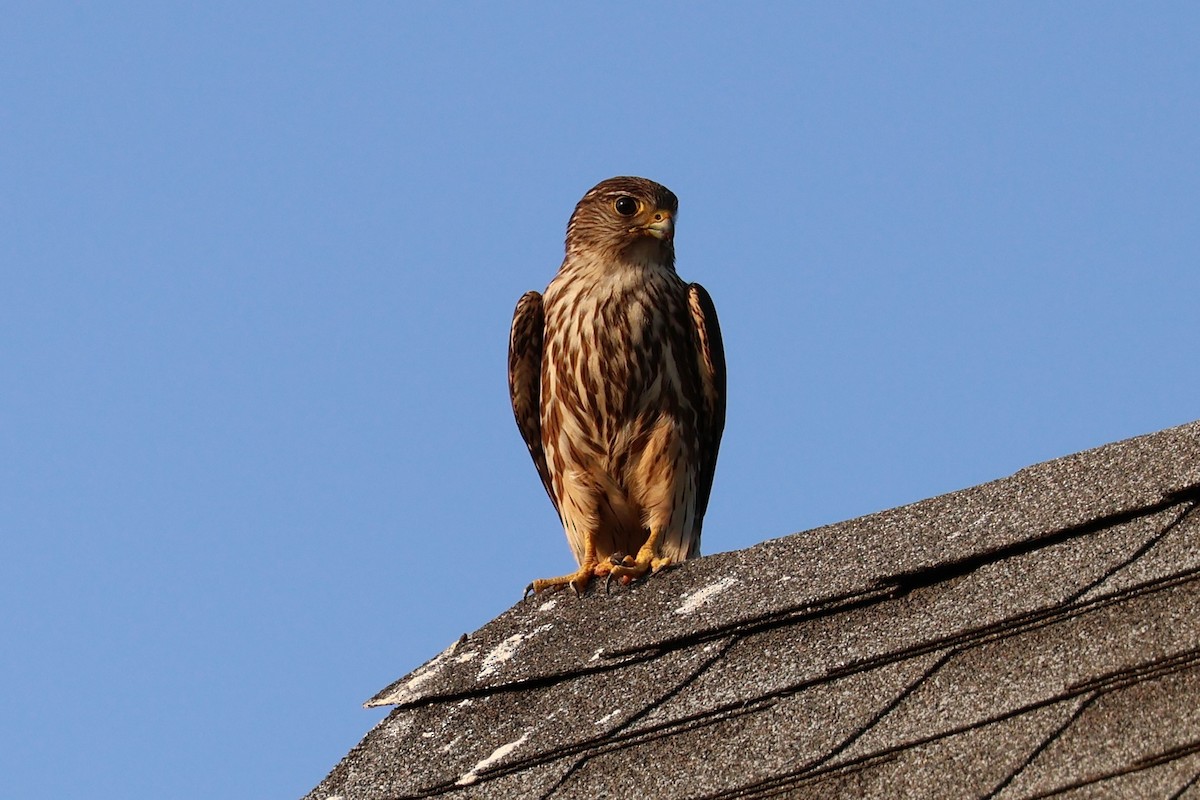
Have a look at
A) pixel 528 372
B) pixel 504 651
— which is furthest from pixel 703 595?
pixel 528 372

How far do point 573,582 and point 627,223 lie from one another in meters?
2.28

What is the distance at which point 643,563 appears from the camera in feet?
16.3

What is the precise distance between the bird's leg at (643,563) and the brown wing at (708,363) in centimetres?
33

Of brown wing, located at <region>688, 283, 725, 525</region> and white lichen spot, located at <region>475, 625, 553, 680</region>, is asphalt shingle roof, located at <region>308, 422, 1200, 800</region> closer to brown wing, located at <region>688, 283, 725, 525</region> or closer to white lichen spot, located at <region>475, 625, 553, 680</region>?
white lichen spot, located at <region>475, 625, 553, 680</region>

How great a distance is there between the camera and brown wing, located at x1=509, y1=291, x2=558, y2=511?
6152 mm

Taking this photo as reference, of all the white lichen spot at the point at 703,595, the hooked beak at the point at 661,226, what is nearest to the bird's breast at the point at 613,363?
the hooked beak at the point at 661,226

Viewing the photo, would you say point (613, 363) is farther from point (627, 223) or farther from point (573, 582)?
point (573, 582)

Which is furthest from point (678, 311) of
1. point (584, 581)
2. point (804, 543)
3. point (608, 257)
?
point (804, 543)

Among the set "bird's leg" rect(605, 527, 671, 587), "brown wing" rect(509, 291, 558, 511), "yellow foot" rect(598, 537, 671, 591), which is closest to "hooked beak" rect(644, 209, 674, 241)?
"brown wing" rect(509, 291, 558, 511)

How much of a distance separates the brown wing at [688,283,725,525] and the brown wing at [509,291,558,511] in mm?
495

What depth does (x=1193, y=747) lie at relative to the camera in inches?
88.7

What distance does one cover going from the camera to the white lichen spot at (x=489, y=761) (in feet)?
10.3

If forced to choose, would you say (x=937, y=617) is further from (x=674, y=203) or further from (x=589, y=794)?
(x=674, y=203)

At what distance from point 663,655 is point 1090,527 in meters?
0.75
